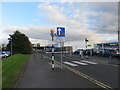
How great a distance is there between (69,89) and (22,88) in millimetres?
2184

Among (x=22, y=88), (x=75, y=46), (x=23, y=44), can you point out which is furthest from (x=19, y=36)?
(x=22, y=88)

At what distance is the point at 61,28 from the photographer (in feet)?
39.2

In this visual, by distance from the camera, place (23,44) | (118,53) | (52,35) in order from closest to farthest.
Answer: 1. (52,35)
2. (118,53)
3. (23,44)

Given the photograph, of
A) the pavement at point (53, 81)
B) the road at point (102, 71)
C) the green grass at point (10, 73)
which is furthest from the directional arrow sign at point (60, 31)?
the green grass at point (10, 73)

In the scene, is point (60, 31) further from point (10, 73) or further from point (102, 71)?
point (10, 73)

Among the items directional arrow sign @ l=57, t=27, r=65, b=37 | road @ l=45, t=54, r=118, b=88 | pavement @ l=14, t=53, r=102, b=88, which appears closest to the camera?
pavement @ l=14, t=53, r=102, b=88

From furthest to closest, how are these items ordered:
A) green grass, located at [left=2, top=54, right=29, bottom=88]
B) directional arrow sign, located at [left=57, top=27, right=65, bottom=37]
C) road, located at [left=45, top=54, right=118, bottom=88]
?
directional arrow sign, located at [left=57, top=27, right=65, bottom=37], road, located at [left=45, top=54, right=118, bottom=88], green grass, located at [left=2, top=54, right=29, bottom=88]

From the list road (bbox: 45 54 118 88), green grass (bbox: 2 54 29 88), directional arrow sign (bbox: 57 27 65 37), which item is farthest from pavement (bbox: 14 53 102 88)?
directional arrow sign (bbox: 57 27 65 37)

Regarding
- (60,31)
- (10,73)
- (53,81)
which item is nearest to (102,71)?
(53,81)

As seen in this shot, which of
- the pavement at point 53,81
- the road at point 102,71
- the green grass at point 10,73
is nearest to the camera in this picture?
the pavement at point 53,81

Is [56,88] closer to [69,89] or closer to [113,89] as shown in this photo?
[69,89]

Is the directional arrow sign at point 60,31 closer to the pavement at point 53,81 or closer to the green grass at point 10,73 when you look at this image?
the pavement at point 53,81

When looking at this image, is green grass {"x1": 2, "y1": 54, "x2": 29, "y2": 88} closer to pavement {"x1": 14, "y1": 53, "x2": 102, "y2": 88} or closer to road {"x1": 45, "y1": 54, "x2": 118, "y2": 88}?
pavement {"x1": 14, "y1": 53, "x2": 102, "y2": 88}

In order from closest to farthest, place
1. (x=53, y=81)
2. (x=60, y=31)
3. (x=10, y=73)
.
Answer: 1. (x=53, y=81)
2. (x=10, y=73)
3. (x=60, y=31)
